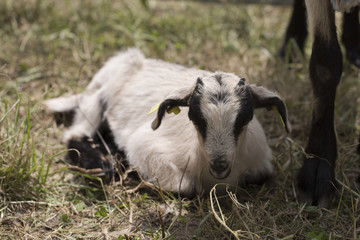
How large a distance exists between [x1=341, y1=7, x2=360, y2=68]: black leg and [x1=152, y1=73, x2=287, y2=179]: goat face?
8.98 feet

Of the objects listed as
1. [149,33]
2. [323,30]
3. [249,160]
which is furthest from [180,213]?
[149,33]

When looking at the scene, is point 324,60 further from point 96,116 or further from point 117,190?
point 96,116

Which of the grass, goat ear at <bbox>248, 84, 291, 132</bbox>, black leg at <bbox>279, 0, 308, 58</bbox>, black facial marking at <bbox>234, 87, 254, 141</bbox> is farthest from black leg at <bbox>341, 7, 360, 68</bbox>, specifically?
black facial marking at <bbox>234, 87, 254, 141</bbox>

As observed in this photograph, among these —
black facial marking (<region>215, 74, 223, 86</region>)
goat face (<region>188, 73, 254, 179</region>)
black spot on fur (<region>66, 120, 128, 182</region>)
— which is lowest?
black spot on fur (<region>66, 120, 128, 182</region>)

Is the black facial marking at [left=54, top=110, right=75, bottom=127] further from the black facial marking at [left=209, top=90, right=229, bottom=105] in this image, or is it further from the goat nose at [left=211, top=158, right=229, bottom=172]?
the goat nose at [left=211, top=158, right=229, bottom=172]

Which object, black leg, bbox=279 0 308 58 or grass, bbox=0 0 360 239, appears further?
black leg, bbox=279 0 308 58

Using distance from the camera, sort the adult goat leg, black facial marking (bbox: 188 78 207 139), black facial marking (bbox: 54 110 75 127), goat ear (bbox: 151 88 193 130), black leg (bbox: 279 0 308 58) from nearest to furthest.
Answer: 1. black facial marking (bbox: 188 78 207 139)
2. goat ear (bbox: 151 88 193 130)
3. the adult goat leg
4. black facial marking (bbox: 54 110 75 127)
5. black leg (bbox: 279 0 308 58)

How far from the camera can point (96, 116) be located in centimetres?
482

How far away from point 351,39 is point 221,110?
10.5ft

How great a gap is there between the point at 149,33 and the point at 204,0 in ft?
5.93

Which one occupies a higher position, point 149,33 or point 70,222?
point 149,33

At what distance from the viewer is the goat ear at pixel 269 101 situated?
3.41 metres

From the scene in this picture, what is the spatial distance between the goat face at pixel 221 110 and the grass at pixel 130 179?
0.34m

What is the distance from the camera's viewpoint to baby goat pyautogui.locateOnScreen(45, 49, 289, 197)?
331 cm
